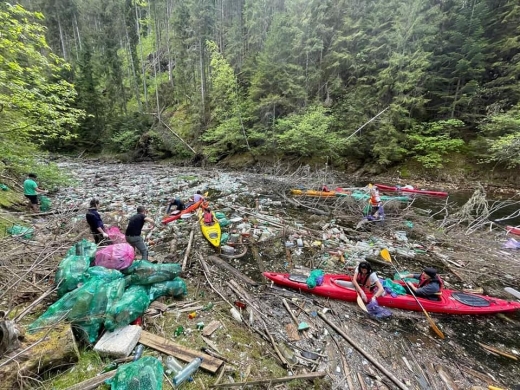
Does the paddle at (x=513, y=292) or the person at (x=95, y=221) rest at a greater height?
the person at (x=95, y=221)

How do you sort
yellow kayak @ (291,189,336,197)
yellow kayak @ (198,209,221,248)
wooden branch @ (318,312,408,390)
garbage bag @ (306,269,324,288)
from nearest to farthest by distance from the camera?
wooden branch @ (318,312,408,390), garbage bag @ (306,269,324,288), yellow kayak @ (198,209,221,248), yellow kayak @ (291,189,336,197)

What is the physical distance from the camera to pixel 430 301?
474 cm

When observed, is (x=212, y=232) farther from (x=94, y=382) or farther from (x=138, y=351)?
(x=94, y=382)

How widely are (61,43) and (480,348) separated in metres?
47.6

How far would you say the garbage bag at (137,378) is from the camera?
2229 millimetres

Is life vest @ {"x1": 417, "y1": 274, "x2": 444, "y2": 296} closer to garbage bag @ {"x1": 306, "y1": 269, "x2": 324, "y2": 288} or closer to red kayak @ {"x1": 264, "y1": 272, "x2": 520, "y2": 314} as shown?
red kayak @ {"x1": 264, "y1": 272, "x2": 520, "y2": 314}

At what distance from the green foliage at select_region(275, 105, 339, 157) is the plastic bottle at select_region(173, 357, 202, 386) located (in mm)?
18071

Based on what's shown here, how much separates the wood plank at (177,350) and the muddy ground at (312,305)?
0.09m

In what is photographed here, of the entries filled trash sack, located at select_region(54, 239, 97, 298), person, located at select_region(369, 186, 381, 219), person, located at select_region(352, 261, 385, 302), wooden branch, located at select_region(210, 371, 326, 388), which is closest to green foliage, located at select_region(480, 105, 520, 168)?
person, located at select_region(369, 186, 381, 219)

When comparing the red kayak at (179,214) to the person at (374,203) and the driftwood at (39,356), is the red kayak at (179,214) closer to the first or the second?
the driftwood at (39,356)

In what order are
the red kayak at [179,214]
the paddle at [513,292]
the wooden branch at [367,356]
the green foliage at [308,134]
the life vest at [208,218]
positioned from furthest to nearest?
1. the green foliage at [308,134]
2. the red kayak at [179,214]
3. the life vest at [208,218]
4. the paddle at [513,292]
5. the wooden branch at [367,356]

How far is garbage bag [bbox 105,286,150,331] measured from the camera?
2910 millimetres

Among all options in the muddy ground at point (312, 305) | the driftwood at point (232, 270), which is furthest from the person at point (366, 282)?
the driftwood at point (232, 270)

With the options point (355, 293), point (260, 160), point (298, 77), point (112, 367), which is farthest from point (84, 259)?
point (298, 77)
